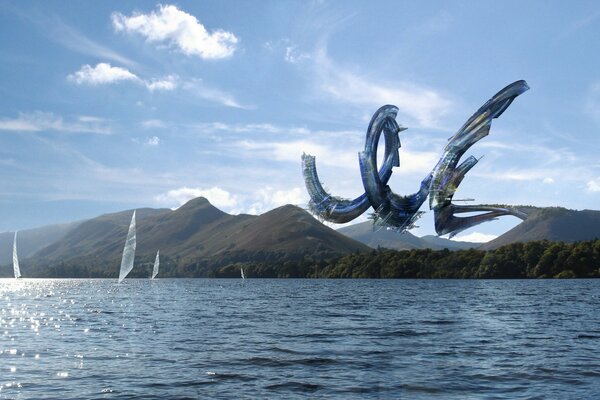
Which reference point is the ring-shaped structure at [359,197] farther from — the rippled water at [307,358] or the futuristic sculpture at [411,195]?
the rippled water at [307,358]

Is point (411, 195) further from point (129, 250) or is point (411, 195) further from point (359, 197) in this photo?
point (129, 250)

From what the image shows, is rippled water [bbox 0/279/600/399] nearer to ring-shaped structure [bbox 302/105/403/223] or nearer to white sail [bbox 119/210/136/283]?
ring-shaped structure [bbox 302/105/403/223]

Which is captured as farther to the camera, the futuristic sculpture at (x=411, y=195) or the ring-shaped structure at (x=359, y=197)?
the ring-shaped structure at (x=359, y=197)

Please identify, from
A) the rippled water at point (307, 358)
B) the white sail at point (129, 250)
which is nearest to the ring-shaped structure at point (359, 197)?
the rippled water at point (307, 358)

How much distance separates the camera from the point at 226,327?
55.7 m

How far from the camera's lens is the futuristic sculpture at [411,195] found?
6234 centimetres

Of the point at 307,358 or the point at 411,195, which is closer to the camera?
the point at 307,358

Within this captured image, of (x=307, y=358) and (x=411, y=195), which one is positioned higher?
(x=411, y=195)

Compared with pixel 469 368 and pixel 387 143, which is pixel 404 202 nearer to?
pixel 387 143

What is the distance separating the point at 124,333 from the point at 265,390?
26928 mm

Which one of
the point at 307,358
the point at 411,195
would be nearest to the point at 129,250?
the point at 411,195

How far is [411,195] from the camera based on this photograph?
215 ft

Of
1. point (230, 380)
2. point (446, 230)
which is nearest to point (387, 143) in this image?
point (446, 230)

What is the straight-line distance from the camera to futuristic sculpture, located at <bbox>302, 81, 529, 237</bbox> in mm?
62344
